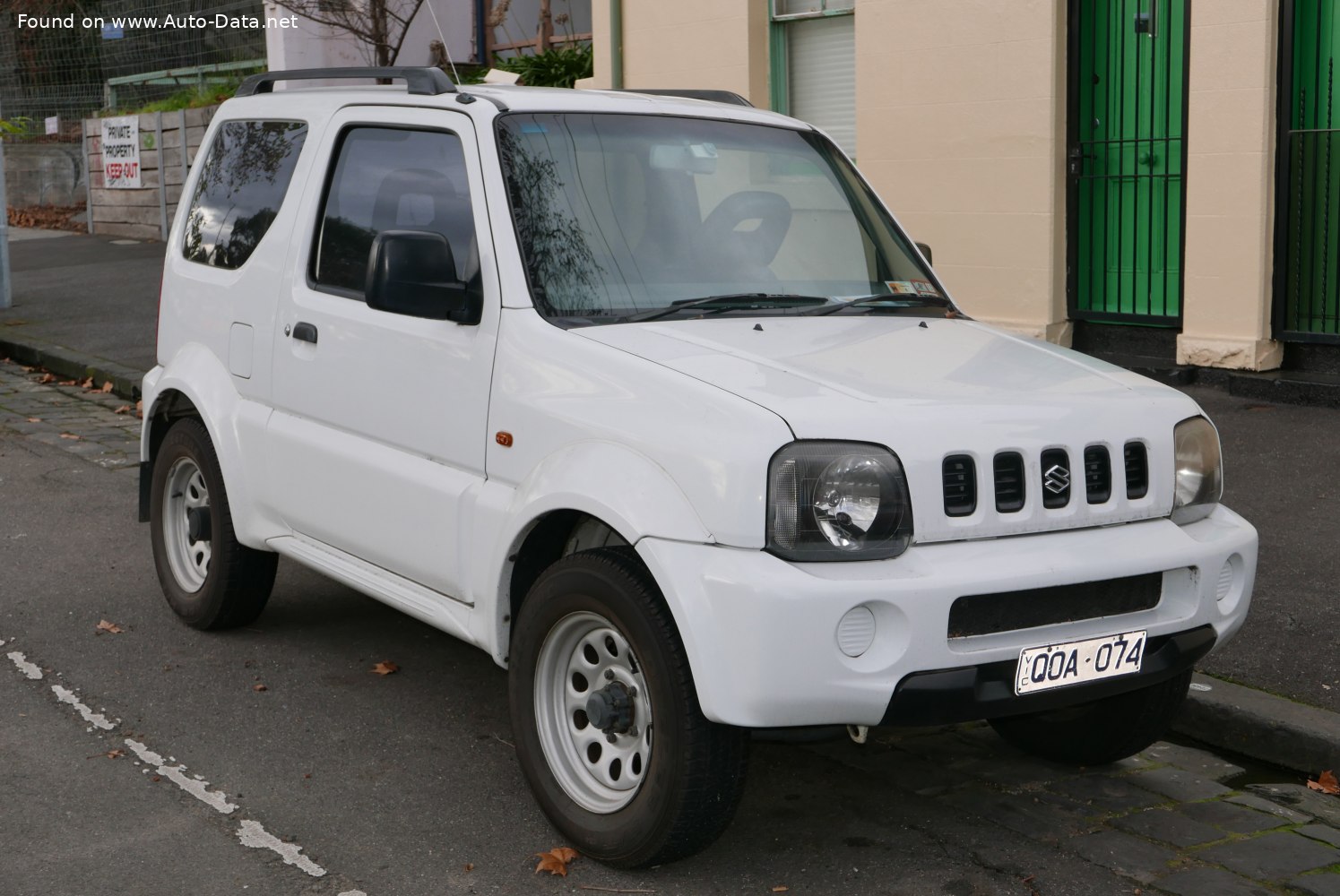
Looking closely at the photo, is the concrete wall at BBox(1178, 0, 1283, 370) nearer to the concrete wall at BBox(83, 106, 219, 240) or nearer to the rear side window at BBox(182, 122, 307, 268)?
the rear side window at BBox(182, 122, 307, 268)

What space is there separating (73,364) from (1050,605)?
1048cm

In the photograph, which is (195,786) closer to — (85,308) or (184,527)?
(184,527)

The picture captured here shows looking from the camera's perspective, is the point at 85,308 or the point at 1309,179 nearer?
the point at 1309,179

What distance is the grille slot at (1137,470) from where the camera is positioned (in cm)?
414

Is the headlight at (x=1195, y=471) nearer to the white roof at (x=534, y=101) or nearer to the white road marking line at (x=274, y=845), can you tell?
the white roof at (x=534, y=101)

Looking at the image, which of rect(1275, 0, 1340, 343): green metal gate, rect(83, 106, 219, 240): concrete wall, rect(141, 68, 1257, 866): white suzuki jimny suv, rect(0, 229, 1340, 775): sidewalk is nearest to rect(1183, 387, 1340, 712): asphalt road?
rect(0, 229, 1340, 775): sidewalk

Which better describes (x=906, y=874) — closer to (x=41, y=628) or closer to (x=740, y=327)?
(x=740, y=327)

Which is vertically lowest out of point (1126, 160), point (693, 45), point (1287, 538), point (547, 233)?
point (1287, 538)

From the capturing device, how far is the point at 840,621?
11.9ft

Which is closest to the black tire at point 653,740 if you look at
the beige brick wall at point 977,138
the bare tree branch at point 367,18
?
the beige brick wall at point 977,138

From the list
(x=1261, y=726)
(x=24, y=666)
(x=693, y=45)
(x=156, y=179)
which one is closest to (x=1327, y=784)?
(x=1261, y=726)

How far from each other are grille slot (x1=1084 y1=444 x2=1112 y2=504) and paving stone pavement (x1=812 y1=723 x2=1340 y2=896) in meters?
0.98

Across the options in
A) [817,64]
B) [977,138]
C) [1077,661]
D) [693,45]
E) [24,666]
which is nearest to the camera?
[1077,661]

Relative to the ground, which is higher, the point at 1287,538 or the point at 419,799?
the point at 1287,538
